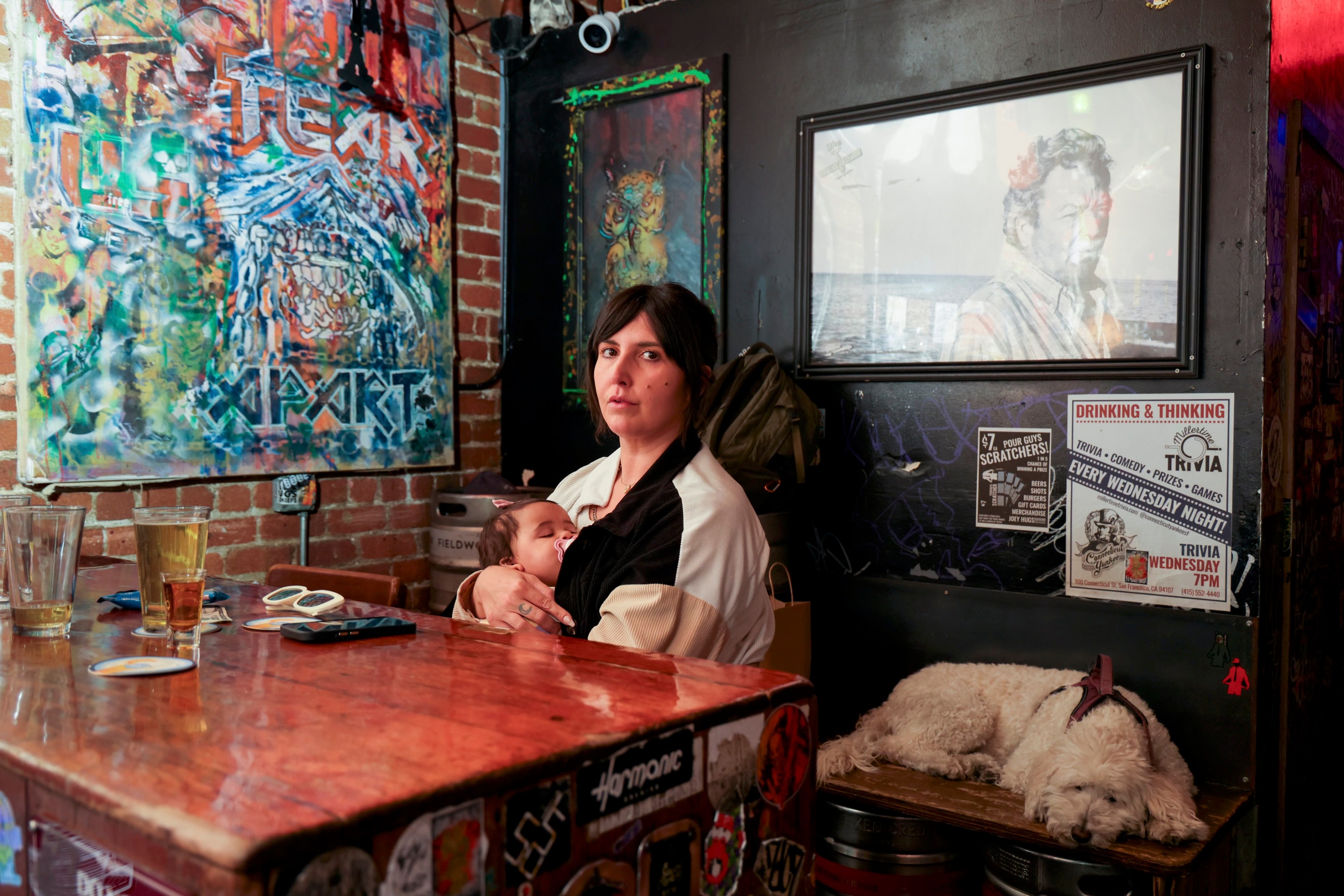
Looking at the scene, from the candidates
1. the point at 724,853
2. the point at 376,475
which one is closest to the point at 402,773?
the point at 724,853

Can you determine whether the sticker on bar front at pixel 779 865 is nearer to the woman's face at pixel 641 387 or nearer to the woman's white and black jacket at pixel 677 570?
the woman's white and black jacket at pixel 677 570

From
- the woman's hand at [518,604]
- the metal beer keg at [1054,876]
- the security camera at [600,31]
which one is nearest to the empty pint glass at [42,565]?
the woman's hand at [518,604]

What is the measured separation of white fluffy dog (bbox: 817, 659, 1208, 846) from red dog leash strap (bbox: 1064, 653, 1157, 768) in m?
0.01

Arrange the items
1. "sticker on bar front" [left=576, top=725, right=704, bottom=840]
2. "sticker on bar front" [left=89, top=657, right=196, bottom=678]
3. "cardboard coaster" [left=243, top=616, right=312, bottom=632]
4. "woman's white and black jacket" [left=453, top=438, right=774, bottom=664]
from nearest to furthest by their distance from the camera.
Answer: "sticker on bar front" [left=576, top=725, right=704, bottom=840]
"sticker on bar front" [left=89, top=657, right=196, bottom=678]
"cardboard coaster" [left=243, top=616, right=312, bottom=632]
"woman's white and black jacket" [left=453, top=438, right=774, bottom=664]

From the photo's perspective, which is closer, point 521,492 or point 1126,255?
point 1126,255

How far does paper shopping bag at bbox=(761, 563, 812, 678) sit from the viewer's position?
2.79 metres

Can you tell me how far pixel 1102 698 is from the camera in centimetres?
233

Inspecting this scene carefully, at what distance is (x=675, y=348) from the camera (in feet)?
6.53

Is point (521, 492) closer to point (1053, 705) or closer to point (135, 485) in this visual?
point (135, 485)

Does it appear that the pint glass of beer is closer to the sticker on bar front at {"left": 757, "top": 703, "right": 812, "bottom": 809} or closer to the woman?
the woman

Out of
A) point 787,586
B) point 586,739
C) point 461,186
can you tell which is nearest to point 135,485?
point 461,186

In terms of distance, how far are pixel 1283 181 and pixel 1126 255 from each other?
15.9 inches

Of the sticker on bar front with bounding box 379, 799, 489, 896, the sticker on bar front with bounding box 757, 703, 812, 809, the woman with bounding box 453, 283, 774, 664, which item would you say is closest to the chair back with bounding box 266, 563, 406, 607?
the woman with bounding box 453, 283, 774, 664

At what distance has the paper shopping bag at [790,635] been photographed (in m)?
2.79
